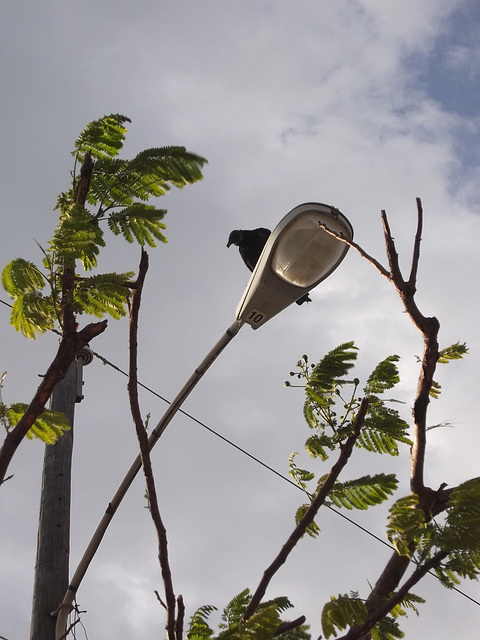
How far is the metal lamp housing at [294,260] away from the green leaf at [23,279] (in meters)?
1.10

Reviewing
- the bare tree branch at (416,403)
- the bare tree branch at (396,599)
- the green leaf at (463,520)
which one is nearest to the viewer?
the bare tree branch at (396,599)

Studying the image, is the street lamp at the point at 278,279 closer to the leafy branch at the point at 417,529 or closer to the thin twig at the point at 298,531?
the leafy branch at the point at 417,529

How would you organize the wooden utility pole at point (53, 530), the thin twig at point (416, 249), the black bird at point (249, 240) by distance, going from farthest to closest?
the black bird at point (249, 240) → the wooden utility pole at point (53, 530) → the thin twig at point (416, 249)

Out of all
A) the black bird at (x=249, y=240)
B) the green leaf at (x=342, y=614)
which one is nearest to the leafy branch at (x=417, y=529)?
the green leaf at (x=342, y=614)

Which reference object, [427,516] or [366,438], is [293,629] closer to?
[427,516]

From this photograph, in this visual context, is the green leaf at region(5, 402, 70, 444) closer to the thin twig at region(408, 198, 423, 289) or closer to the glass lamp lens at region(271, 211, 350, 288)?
the glass lamp lens at region(271, 211, 350, 288)

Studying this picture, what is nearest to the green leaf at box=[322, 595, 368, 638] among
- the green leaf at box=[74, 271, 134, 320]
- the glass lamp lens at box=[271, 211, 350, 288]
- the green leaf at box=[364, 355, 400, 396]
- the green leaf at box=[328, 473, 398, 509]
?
the green leaf at box=[328, 473, 398, 509]

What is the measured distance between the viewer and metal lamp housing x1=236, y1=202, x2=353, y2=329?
4.03 meters

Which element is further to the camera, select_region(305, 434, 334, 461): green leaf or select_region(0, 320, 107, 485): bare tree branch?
select_region(305, 434, 334, 461): green leaf

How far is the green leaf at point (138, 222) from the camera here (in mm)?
3775

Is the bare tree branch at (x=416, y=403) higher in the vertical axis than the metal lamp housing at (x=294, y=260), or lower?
lower

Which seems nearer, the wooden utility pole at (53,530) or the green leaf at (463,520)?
the green leaf at (463,520)

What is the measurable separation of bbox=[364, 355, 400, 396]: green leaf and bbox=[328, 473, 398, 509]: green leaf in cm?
45

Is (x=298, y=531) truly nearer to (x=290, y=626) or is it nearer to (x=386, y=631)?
(x=290, y=626)
